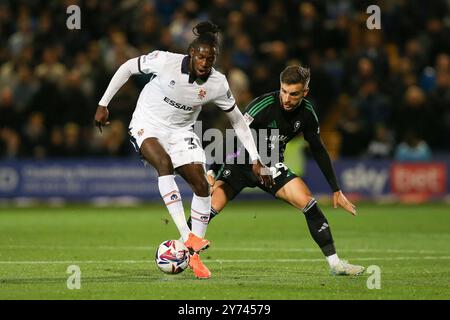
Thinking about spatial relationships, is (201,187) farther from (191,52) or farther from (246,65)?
(246,65)

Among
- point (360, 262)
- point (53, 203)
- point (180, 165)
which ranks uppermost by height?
point (180, 165)

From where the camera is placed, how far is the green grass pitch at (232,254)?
29.7 feet

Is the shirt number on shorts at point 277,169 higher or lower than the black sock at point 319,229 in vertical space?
higher

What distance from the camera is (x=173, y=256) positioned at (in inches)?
396

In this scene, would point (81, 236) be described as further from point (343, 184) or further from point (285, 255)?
point (343, 184)

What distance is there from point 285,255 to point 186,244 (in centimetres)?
275

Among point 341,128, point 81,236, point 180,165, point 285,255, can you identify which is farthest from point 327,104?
point 180,165

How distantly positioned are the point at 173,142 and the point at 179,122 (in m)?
0.23

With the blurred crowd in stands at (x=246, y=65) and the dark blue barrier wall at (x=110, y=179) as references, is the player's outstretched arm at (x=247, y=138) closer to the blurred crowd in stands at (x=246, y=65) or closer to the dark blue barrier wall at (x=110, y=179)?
the blurred crowd in stands at (x=246, y=65)

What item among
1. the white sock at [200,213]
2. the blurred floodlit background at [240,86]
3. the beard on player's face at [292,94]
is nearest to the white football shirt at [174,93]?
the beard on player's face at [292,94]

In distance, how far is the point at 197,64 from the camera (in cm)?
1009

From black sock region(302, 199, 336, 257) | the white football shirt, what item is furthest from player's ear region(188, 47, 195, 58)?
black sock region(302, 199, 336, 257)

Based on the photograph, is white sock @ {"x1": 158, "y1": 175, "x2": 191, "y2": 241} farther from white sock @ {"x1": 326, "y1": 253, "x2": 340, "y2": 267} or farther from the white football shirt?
white sock @ {"x1": 326, "y1": 253, "x2": 340, "y2": 267}

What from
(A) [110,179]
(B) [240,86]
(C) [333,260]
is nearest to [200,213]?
(C) [333,260]
